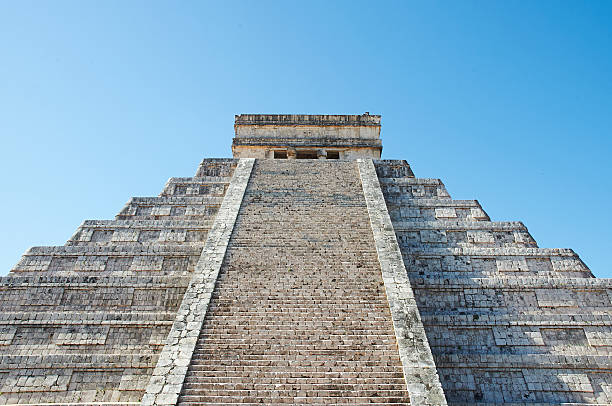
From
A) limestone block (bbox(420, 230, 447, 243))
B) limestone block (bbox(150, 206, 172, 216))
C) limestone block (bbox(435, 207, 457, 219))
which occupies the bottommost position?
limestone block (bbox(420, 230, 447, 243))

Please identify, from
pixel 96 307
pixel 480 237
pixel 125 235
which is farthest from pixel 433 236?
pixel 96 307

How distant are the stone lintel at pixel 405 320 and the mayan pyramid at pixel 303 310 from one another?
27mm

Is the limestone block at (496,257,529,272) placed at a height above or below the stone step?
below

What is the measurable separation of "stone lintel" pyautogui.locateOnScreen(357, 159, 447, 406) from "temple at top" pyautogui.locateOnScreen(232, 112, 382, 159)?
6.26 metres

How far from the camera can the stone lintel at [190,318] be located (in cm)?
595

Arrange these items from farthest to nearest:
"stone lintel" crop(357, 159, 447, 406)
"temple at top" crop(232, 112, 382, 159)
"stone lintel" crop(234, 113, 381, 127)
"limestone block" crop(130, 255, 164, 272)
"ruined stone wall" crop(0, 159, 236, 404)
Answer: "stone lintel" crop(234, 113, 381, 127) → "temple at top" crop(232, 112, 382, 159) → "limestone block" crop(130, 255, 164, 272) → "ruined stone wall" crop(0, 159, 236, 404) → "stone lintel" crop(357, 159, 447, 406)

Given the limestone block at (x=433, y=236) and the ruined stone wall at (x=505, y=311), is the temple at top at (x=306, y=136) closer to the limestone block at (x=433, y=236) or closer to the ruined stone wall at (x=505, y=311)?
the ruined stone wall at (x=505, y=311)

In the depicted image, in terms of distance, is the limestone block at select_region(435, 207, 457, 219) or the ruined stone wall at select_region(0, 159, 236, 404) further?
the limestone block at select_region(435, 207, 457, 219)

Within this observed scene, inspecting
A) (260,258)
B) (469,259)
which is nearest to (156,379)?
(260,258)

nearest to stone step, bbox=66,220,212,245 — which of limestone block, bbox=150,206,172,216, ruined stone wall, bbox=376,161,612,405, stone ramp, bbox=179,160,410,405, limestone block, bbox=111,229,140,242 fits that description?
limestone block, bbox=111,229,140,242

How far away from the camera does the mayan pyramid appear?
6371 mm

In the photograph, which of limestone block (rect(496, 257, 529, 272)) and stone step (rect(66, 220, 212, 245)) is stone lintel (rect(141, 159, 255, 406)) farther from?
limestone block (rect(496, 257, 529, 272))

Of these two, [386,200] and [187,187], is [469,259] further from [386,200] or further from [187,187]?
[187,187]

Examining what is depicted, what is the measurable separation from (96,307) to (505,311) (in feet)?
23.8
